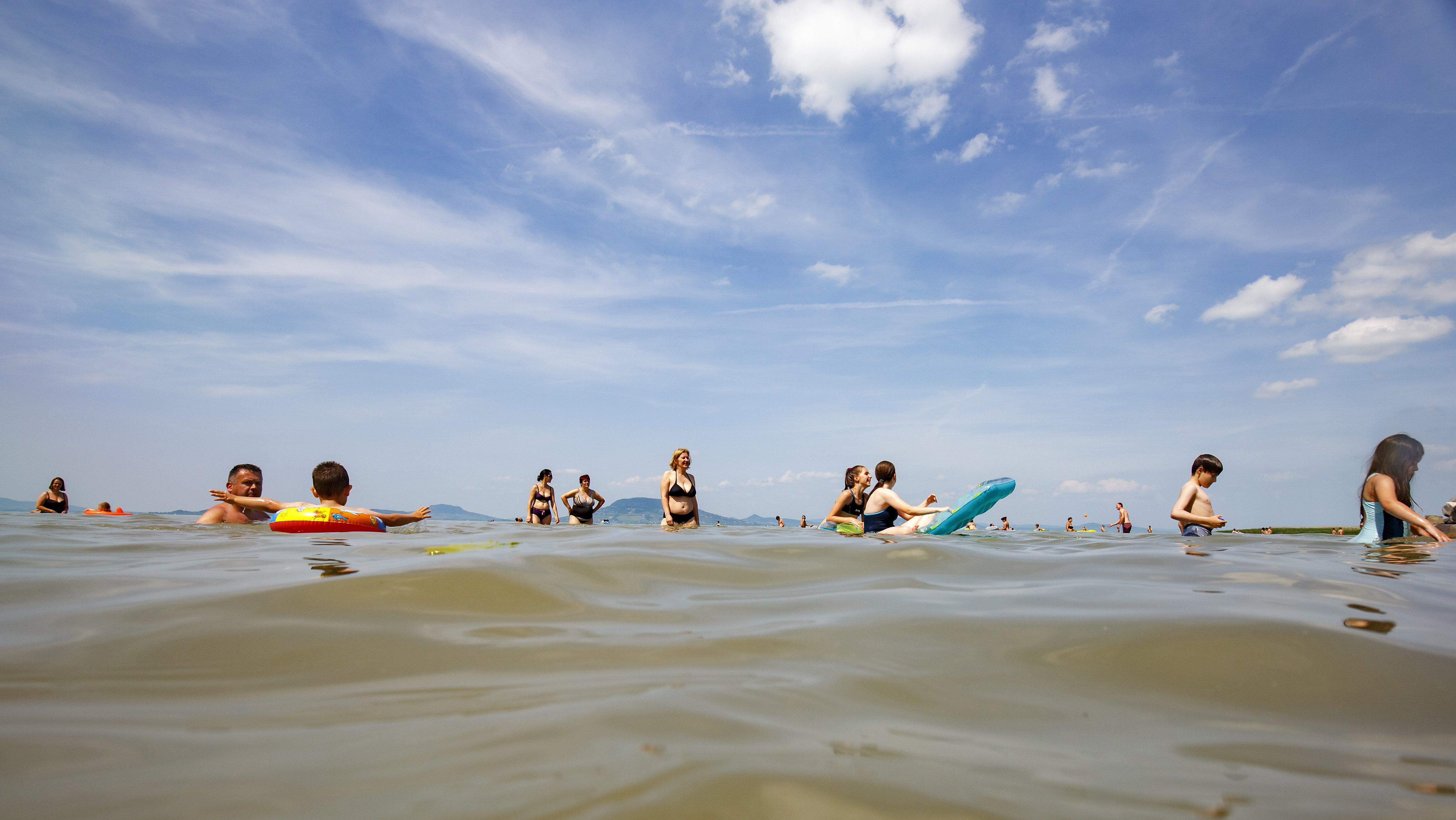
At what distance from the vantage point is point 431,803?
1.11 meters

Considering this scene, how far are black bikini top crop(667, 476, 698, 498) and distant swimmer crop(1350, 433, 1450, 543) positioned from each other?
844cm

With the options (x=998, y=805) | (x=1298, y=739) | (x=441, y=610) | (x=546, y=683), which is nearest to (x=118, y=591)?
(x=441, y=610)

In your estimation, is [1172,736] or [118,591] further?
[118,591]

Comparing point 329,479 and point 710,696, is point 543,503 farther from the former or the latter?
point 710,696

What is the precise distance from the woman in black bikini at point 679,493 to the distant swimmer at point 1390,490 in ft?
27.3

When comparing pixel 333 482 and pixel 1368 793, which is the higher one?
pixel 333 482

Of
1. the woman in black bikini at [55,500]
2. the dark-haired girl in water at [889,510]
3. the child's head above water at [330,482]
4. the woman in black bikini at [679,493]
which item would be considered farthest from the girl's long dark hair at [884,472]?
the woman in black bikini at [55,500]

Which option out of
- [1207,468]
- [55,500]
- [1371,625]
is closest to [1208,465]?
→ [1207,468]

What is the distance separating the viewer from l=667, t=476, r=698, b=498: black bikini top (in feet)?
36.6

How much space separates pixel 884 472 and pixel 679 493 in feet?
11.4

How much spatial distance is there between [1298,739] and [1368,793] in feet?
1.07

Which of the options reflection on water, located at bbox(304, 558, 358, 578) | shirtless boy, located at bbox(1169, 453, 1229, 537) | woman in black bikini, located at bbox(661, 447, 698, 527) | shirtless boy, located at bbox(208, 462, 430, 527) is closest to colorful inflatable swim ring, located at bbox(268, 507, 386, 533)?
shirtless boy, located at bbox(208, 462, 430, 527)

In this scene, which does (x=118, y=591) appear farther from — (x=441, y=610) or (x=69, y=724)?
(x=69, y=724)

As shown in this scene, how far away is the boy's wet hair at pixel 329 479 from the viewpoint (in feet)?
22.7
